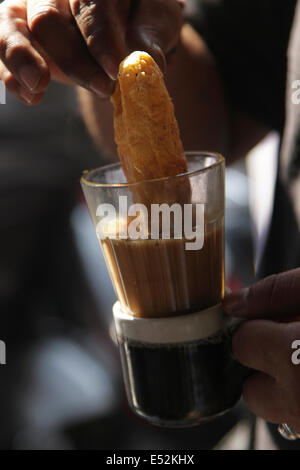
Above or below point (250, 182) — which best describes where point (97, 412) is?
below

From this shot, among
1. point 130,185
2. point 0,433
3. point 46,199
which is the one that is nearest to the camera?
point 130,185

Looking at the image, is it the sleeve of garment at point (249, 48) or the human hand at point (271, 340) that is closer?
the human hand at point (271, 340)

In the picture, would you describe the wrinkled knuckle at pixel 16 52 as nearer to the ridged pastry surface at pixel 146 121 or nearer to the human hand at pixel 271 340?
the ridged pastry surface at pixel 146 121

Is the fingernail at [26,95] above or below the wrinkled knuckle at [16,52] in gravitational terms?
below

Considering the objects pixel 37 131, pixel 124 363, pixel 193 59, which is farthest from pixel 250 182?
pixel 124 363

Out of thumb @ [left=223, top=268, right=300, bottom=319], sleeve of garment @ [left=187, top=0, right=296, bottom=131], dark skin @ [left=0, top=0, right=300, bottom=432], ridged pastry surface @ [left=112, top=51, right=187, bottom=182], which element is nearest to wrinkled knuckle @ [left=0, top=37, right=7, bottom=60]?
dark skin @ [left=0, top=0, right=300, bottom=432]

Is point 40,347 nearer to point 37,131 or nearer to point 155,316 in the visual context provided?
point 37,131

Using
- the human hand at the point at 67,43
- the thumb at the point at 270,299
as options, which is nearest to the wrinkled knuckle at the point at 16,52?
the human hand at the point at 67,43
